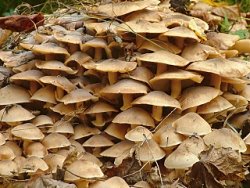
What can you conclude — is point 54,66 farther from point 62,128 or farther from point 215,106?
point 215,106

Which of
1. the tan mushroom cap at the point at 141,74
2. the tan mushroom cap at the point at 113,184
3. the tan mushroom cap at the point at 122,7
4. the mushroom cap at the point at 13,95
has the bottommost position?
the tan mushroom cap at the point at 113,184

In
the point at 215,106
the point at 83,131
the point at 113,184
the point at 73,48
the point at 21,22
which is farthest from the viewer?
the point at 21,22

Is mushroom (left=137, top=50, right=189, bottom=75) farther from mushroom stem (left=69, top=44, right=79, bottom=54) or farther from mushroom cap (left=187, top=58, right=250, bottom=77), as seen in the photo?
mushroom stem (left=69, top=44, right=79, bottom=54)

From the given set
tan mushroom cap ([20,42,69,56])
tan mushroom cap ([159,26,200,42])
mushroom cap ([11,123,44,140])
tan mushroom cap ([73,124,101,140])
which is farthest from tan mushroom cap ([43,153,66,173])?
tan mushroom cap ([159,26,200,42])

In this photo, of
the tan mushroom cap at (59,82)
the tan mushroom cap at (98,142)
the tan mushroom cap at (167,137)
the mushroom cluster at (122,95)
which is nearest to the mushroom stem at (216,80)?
the mushroom cluster at (122,95)

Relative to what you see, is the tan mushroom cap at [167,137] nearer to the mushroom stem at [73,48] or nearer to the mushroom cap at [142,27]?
the mushroom cap at [142,27]

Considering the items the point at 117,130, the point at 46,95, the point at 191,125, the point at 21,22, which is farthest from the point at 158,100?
the point at 21,22
